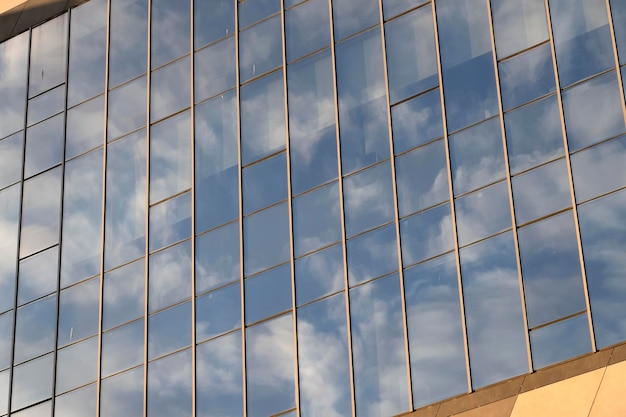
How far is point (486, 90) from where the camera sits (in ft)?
117

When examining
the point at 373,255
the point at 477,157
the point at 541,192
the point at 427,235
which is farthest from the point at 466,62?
the point at 373,255

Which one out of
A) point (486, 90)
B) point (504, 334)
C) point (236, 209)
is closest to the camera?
point (504, 334)

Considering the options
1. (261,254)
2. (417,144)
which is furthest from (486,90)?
(261,254)

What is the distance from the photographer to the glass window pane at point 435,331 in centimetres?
3378

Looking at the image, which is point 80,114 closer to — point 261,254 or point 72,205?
point 72,205

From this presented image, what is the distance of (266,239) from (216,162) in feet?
10.6

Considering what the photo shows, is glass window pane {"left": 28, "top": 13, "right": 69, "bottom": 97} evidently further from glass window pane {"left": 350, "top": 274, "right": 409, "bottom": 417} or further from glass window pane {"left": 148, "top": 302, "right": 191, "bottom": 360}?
glass window pane {"left": 350, "top": 274, "right": 409, "bottom": 417}

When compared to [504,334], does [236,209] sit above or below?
above

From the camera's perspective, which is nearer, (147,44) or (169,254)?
(169,254)

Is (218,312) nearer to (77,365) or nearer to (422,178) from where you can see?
(77,365)

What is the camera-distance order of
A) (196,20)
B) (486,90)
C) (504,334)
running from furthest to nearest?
1. (196,20)
2. (486,90)
3. (504,334)

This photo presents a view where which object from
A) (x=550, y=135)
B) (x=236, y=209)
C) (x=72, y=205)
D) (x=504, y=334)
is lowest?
(x=504, y=334)

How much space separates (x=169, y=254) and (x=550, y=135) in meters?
11.2

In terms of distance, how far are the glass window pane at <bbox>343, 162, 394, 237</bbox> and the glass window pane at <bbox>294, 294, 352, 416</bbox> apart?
187 centimetres
